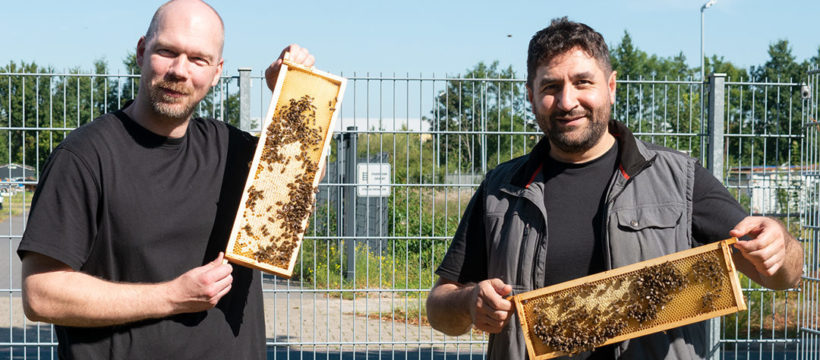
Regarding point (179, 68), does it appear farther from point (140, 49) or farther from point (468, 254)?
point (468, 254)

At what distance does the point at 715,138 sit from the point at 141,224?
5506 mm

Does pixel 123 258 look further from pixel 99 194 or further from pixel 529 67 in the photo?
pixel 529 67

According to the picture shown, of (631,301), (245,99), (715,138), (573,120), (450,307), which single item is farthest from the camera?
(715,138)

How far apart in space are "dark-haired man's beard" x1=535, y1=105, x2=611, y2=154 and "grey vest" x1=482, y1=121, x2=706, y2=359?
5.6 inches

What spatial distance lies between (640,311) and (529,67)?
3.77 ft

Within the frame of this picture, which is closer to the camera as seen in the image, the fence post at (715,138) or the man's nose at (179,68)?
the man's nose at (179,68)

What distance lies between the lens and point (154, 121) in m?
3.04

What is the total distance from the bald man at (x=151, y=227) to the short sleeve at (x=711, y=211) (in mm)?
1893

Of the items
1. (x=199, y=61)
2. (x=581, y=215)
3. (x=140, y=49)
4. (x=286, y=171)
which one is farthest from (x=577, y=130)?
(x=140, y=49)

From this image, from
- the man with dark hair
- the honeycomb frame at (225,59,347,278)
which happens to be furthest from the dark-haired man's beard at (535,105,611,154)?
the honeycomb frame at (225,59,347,278)

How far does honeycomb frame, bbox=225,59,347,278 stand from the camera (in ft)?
9.73

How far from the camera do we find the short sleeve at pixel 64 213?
Answer: 2.67 metres

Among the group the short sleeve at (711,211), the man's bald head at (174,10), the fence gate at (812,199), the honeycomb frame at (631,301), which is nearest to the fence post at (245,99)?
the man's bald head at (174,10)

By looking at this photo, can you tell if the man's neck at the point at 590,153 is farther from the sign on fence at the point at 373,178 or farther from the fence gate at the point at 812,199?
the fence gate at the point at 812,199
